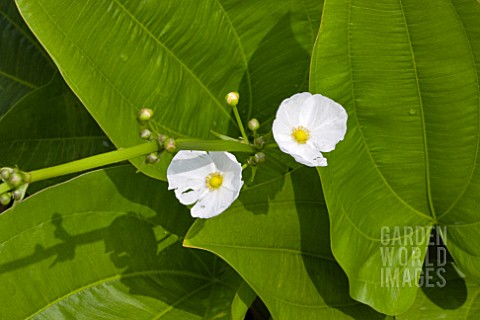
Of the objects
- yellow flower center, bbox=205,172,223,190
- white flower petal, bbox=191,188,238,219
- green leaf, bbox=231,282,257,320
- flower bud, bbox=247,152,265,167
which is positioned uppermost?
flower bud, bbox=247,152,265,167

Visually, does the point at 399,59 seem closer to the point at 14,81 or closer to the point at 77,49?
the point at 77,49

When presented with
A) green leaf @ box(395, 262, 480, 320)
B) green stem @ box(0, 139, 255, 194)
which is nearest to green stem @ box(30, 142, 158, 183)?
green stem @ box(0, 139, 255, 194)

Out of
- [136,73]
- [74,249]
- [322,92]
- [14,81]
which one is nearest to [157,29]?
[136,73]

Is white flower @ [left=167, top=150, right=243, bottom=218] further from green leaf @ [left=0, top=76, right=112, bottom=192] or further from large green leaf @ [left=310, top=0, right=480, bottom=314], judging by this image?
green leaf @ [left=0, top=76, right=112, bottom=192]

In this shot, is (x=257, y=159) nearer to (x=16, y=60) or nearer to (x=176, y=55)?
(x=176, y=55)

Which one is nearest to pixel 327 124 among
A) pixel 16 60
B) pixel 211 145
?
pixel 211 145

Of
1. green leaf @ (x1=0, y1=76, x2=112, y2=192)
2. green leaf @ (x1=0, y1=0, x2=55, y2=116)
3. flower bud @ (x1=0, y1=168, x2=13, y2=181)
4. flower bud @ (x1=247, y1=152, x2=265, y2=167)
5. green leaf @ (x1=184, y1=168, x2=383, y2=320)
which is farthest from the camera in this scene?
A: green leaf @ (x1=0, y1=0, x2=55, y2=116)

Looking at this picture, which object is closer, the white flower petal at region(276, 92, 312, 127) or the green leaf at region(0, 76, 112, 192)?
the white flower petal at region(276, 92, 312, 127)
